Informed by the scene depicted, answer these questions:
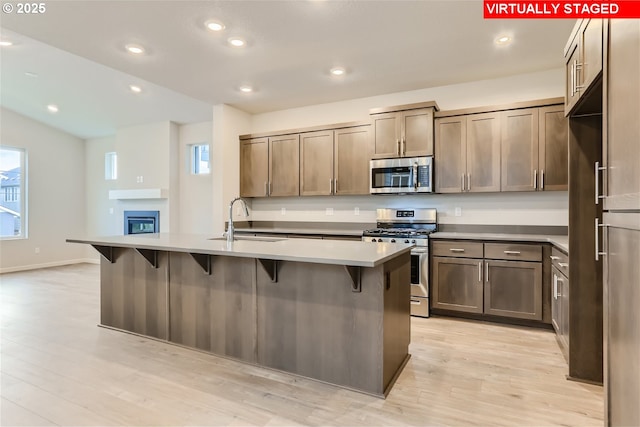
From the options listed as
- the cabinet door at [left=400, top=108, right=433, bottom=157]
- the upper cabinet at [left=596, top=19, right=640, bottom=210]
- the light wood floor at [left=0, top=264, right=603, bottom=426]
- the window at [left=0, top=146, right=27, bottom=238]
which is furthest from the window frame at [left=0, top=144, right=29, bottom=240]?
the upper cabinet at [left=596, top=19, right=640, bottom=210]

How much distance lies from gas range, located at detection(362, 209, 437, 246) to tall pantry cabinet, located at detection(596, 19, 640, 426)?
217cm

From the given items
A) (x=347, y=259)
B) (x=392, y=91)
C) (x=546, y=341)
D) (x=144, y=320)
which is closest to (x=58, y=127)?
(x=144, y=320)

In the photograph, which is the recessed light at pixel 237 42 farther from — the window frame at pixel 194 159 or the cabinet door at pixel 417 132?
the window frame at pixel 194 159

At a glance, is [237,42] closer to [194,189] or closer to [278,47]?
[278,47]

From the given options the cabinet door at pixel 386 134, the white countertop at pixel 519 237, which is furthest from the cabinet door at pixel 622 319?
the cabinet door at pixel 386 134

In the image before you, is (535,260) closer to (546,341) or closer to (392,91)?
(546,341)

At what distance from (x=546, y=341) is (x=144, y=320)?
3.58 metres

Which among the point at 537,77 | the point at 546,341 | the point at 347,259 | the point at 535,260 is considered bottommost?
the point at 546,341

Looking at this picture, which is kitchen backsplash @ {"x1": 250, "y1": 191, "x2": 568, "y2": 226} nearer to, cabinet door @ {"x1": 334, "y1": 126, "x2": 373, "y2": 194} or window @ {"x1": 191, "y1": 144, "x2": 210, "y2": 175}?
cabinet door @ {"x1": 334, "y1": 126, "x2": 373, "y2": 194}

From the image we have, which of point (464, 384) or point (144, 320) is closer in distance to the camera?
point (464, 384)

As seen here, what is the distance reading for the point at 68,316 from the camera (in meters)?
3.75

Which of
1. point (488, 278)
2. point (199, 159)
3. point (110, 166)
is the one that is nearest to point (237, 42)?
point (488, 278)

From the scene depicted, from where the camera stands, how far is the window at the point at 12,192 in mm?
6457

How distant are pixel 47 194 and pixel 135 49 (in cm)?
548
